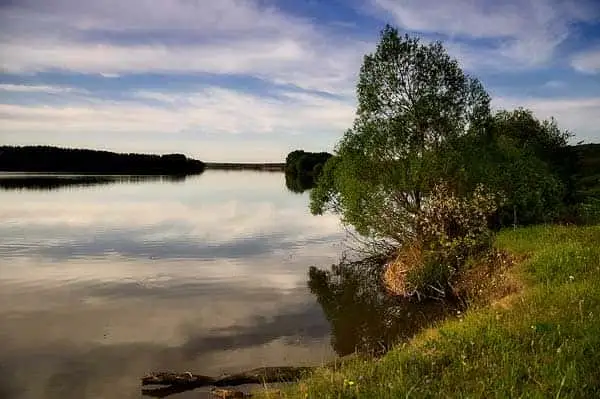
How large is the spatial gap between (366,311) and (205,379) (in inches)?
360

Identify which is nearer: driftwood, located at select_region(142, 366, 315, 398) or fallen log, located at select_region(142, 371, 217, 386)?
driftwood, located at select_region(142, 366, 315, 398)

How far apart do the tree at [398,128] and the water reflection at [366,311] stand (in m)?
2.88

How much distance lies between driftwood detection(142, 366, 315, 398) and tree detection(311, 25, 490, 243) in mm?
14473

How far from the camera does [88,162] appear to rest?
633 feet

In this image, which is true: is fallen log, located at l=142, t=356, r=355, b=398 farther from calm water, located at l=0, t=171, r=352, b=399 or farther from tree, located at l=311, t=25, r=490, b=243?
tree, located at l=311, t=25, r=490, b=243

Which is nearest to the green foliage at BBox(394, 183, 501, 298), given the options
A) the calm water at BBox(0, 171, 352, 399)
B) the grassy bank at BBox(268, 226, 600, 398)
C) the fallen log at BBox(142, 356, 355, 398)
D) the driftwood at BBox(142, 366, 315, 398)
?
the calm water at BBox(0, 171, 352, 399)

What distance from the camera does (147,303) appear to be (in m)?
22.8

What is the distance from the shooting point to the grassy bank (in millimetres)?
7988

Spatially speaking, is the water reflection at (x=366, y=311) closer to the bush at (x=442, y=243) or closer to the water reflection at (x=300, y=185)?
the bush at (x=442, y=243)

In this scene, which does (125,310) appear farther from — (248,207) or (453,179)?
(248,207)

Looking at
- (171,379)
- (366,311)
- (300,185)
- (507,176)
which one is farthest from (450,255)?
(300,185)

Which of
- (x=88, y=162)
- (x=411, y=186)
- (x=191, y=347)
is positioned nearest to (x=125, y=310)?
(x=191, y=347)

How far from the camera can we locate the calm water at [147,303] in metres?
16.0

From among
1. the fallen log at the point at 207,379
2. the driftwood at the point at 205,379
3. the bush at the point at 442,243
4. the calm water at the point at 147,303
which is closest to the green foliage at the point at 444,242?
the bush at the point at 442,243
